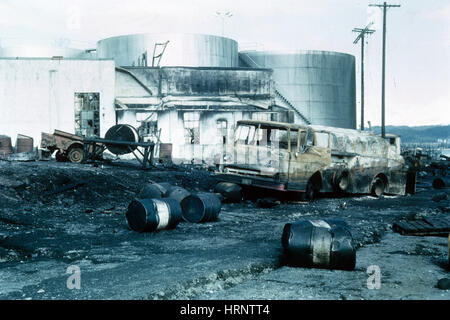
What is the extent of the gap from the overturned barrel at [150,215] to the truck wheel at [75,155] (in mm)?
10712

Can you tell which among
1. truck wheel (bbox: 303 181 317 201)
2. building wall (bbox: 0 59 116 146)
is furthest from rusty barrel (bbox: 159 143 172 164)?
truck wheel (bbox: 303 181 317 201)

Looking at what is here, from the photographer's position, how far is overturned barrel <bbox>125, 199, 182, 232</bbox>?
29.5 feet

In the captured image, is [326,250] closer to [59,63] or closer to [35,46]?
[59,63]

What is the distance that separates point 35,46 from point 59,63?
14.4m

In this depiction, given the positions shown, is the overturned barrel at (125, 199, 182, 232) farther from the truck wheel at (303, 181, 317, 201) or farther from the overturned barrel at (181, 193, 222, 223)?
the truck wheel at (303, 181, 317, 201)

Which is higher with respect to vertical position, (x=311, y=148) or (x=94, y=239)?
(x=311, y=148)

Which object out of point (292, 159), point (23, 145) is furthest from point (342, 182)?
point (23, 145)

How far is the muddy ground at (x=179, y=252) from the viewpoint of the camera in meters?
5.53

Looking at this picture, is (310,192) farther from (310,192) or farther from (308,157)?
(308,157)

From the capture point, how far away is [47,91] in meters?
26.7

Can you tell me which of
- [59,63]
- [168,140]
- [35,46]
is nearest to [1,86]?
[59,63]

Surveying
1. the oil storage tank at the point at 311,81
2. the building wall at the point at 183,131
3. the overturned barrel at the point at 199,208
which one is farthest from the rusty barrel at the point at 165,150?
the oil storage tank at the point at 311,81

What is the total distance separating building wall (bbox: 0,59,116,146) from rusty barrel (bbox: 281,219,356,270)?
21644mm

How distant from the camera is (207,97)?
30.3m
